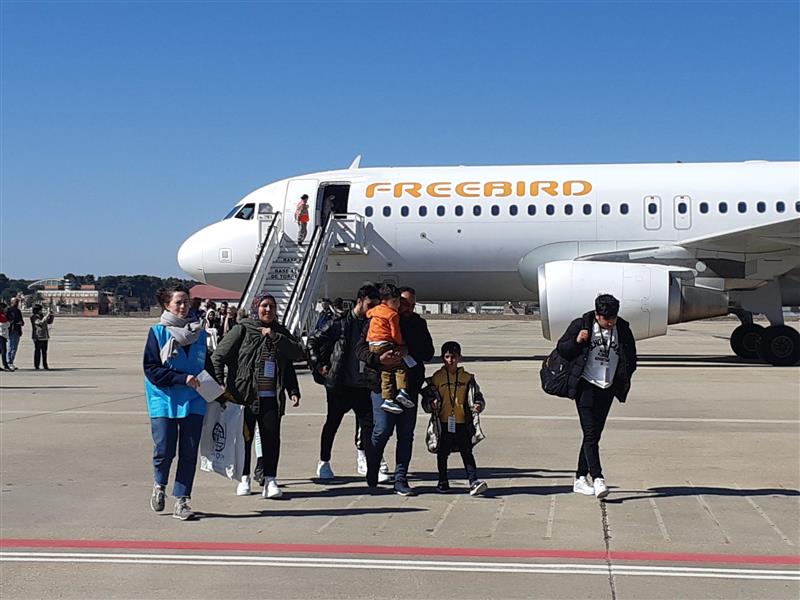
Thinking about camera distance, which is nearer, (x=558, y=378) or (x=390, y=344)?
(x=558, y=378)

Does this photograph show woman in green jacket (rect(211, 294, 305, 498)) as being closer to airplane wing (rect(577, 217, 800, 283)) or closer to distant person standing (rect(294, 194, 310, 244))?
airplane wing (rect(577, 217, 800, 283))

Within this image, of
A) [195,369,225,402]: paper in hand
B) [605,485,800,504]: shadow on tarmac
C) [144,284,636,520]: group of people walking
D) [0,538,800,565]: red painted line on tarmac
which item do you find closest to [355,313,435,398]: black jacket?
[144,284,636,520]: group of people walking

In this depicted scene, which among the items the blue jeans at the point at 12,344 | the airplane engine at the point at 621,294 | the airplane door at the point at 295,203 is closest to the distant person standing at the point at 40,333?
the blue jeans at the point at 12,344

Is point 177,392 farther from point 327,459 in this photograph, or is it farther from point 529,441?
point 529,441

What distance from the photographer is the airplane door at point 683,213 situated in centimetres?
2128

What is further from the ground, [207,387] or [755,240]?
[755,240]

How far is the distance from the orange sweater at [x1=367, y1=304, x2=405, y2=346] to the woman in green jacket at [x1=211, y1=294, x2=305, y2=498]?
636 mm

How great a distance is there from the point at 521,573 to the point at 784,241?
15.7m

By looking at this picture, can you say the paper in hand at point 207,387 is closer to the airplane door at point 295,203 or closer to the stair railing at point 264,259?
the stair railing at point 264,259

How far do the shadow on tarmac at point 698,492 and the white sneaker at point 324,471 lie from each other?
245 cm

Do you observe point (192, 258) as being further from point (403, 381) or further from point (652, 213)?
point (403, 381)

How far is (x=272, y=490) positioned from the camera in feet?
26.0

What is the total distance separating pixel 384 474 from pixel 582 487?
5.92 feet

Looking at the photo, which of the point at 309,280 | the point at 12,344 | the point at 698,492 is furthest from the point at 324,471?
the point at 12,344
